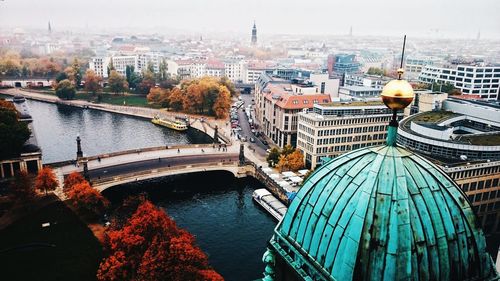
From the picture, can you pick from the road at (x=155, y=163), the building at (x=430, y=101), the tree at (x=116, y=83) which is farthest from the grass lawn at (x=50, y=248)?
the tree at (x=116, y=83)

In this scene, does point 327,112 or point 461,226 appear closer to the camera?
point 461,226

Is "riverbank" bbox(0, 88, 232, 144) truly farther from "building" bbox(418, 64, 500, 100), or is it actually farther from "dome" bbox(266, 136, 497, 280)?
"dome" bbox(266, 136, 497, 280)

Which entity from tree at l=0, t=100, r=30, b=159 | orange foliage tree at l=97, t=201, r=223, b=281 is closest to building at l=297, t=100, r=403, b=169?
orange foliage tree at l=97, t=201, r=223, b=281

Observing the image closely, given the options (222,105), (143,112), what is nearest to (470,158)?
(222,105)

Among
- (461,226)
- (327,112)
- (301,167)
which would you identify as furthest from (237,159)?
(461,226)

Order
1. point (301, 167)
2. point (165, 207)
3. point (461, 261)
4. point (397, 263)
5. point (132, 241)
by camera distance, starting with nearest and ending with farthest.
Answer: point (397, 263)
point (461, 261)
point (132, 241)
point (165, 207)
point (301, 167)

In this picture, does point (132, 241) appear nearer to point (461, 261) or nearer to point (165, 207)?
point (165, 207)
